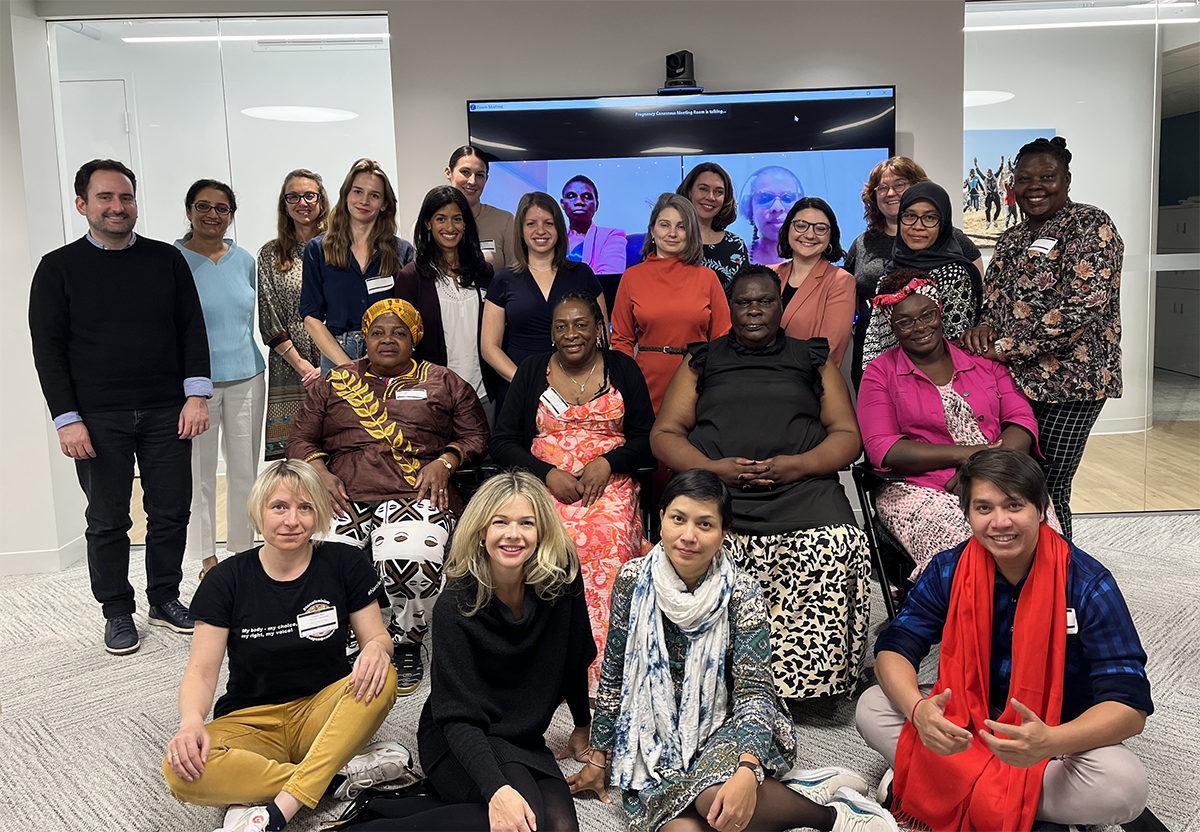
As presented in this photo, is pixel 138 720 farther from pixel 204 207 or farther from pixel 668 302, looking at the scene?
pixel 668 302

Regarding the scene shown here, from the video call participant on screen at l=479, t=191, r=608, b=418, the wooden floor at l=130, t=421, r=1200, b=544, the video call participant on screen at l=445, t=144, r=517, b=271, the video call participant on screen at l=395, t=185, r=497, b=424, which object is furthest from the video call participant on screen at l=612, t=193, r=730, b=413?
the wooden floor at l=130, t=421, r=1200, b=544

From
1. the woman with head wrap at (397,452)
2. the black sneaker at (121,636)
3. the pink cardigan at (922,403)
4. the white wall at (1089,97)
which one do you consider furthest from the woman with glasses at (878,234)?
the black sneaker at (121,636)

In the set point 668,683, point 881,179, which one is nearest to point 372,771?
point 668,683

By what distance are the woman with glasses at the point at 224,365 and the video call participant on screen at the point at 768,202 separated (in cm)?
265

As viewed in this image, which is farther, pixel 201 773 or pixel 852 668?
pixel 852 668

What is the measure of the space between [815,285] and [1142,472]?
113 inches

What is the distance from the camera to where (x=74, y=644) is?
13.0ft

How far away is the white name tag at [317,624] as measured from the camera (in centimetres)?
260

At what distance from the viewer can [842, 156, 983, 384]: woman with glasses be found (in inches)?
172

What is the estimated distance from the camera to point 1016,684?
7.41 ft

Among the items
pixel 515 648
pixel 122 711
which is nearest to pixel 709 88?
pixel 515 648

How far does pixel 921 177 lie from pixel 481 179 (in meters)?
2.11

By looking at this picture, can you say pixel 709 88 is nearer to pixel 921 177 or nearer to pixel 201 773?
pixel 921 177

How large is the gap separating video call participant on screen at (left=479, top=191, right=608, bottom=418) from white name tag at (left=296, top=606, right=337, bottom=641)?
5.09 feet
